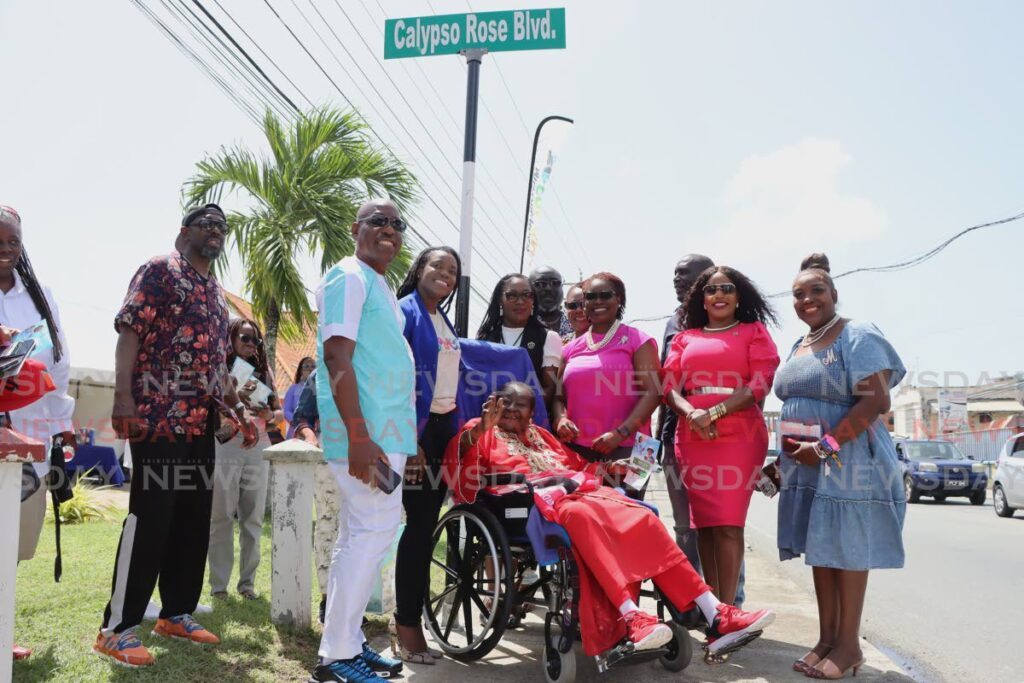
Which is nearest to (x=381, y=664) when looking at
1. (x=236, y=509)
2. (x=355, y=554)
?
(x=355, y=554)

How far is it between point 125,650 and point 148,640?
45 centimetres

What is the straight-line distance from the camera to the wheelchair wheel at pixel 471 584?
3.72 metres

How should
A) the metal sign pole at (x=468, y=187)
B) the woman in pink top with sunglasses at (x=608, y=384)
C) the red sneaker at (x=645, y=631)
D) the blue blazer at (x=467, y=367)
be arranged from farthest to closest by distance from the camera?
1. the metal sign pole at (x=468, y=187)
2. the woman in pink top with sunglasses at (x=608, y=384)
3. the blue blazer at (x=467, y=367)
4. the red sneaker at (x=645, y=631)

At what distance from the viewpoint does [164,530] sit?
3748mm

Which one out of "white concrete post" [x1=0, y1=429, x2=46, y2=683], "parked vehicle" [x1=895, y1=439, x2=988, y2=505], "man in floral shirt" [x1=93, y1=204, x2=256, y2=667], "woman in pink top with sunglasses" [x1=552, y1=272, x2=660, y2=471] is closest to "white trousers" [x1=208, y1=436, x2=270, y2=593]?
"man in floral shirt" [x1=93, y1=204, x2=256, y2=667]

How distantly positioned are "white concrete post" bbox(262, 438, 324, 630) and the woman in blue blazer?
578 millimetres

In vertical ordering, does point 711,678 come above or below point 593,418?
below

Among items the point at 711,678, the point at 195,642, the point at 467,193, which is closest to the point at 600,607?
the point at 711,678

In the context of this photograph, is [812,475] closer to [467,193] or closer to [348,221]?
[467,193]

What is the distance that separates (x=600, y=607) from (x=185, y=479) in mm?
2059

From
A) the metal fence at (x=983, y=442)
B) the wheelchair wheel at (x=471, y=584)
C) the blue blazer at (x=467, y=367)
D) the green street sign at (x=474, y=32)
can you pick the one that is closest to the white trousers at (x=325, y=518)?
the wheelchair wheel at (x=471, y=584)

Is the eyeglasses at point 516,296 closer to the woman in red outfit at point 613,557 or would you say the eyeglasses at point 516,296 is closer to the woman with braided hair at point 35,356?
the woman in red outfit at point 613,557

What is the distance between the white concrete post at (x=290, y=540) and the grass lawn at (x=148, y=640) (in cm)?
11

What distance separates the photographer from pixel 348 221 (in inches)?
478
